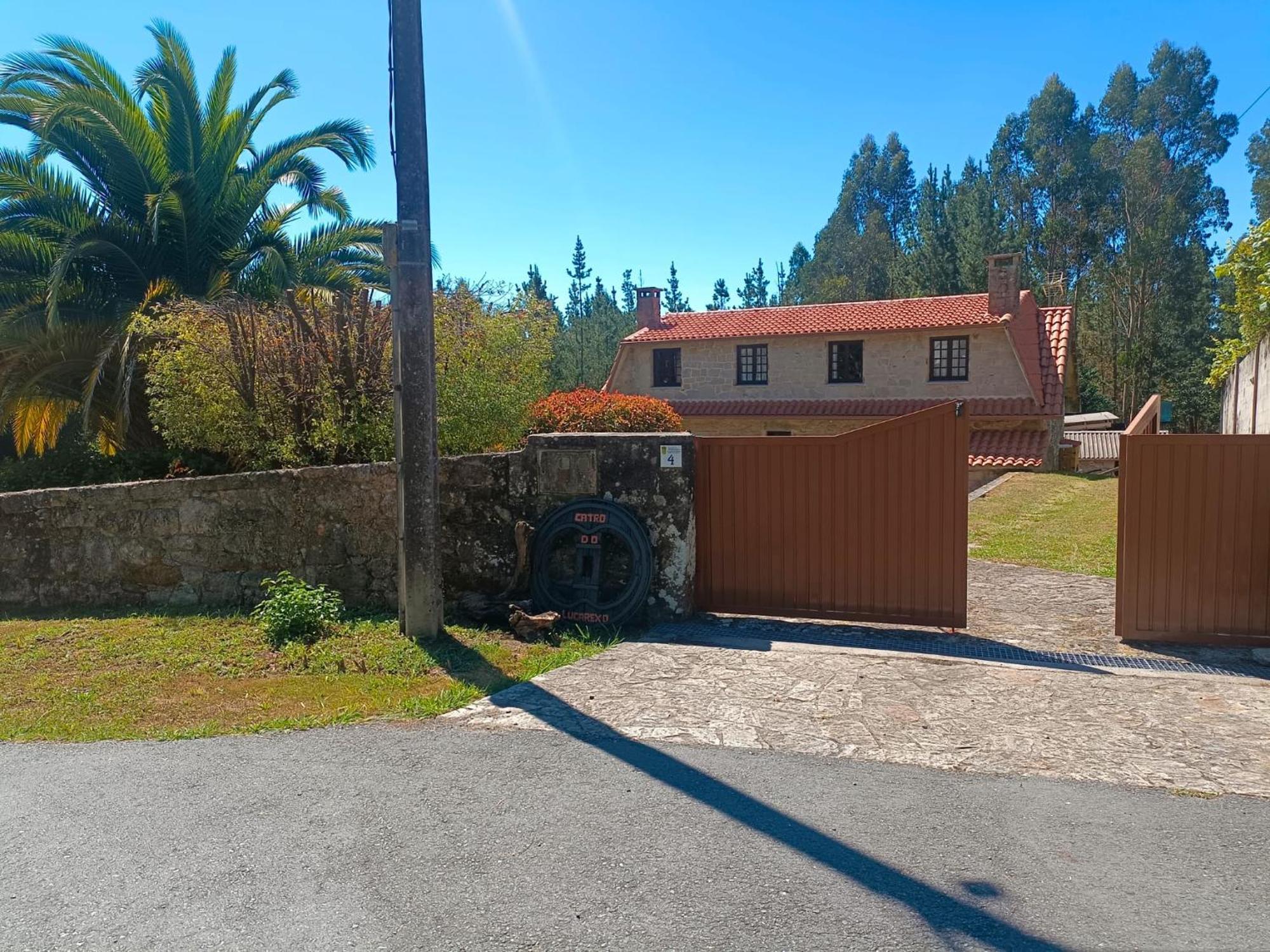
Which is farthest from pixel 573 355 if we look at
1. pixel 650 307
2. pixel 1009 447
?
pixel 1009 447

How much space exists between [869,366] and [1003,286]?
4.55m

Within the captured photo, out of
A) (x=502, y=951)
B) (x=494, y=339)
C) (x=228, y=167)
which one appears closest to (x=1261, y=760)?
(x=502, y=951)

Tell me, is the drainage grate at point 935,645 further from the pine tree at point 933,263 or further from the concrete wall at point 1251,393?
the pine tree at point 933,263

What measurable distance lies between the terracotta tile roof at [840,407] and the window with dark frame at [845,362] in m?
0.84

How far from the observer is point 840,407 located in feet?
96.9

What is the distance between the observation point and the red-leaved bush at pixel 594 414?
1105cm

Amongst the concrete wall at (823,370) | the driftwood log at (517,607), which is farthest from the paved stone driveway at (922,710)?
the concrete wall at (823,370)

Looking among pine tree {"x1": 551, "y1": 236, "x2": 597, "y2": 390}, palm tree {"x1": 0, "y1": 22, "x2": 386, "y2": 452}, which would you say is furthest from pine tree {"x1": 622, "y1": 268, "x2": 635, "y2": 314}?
palm tree {"x1": 0, "y1": 22, "x2": 386, "y2": 452}

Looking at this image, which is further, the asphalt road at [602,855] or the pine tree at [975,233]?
the pine tree at [975,233]

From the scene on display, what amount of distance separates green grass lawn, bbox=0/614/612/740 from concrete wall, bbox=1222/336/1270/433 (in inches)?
352

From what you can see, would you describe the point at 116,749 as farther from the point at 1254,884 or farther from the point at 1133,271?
the point at 1133,271

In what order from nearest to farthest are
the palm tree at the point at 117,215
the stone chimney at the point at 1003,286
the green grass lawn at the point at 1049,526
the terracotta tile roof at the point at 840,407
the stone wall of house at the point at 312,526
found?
the stone wall of house at the point at 312,526 → the green grass lawn at the point at 1049,526 → the palm tree at the point at 117,215 → the terracotta tile roof at the point at 840,407 → the stone chimney at the point at 1003,286

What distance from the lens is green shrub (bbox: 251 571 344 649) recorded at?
722cm

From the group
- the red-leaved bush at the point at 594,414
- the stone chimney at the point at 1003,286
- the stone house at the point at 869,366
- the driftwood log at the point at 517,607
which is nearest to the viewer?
the driftwood log at the point at 517,607
